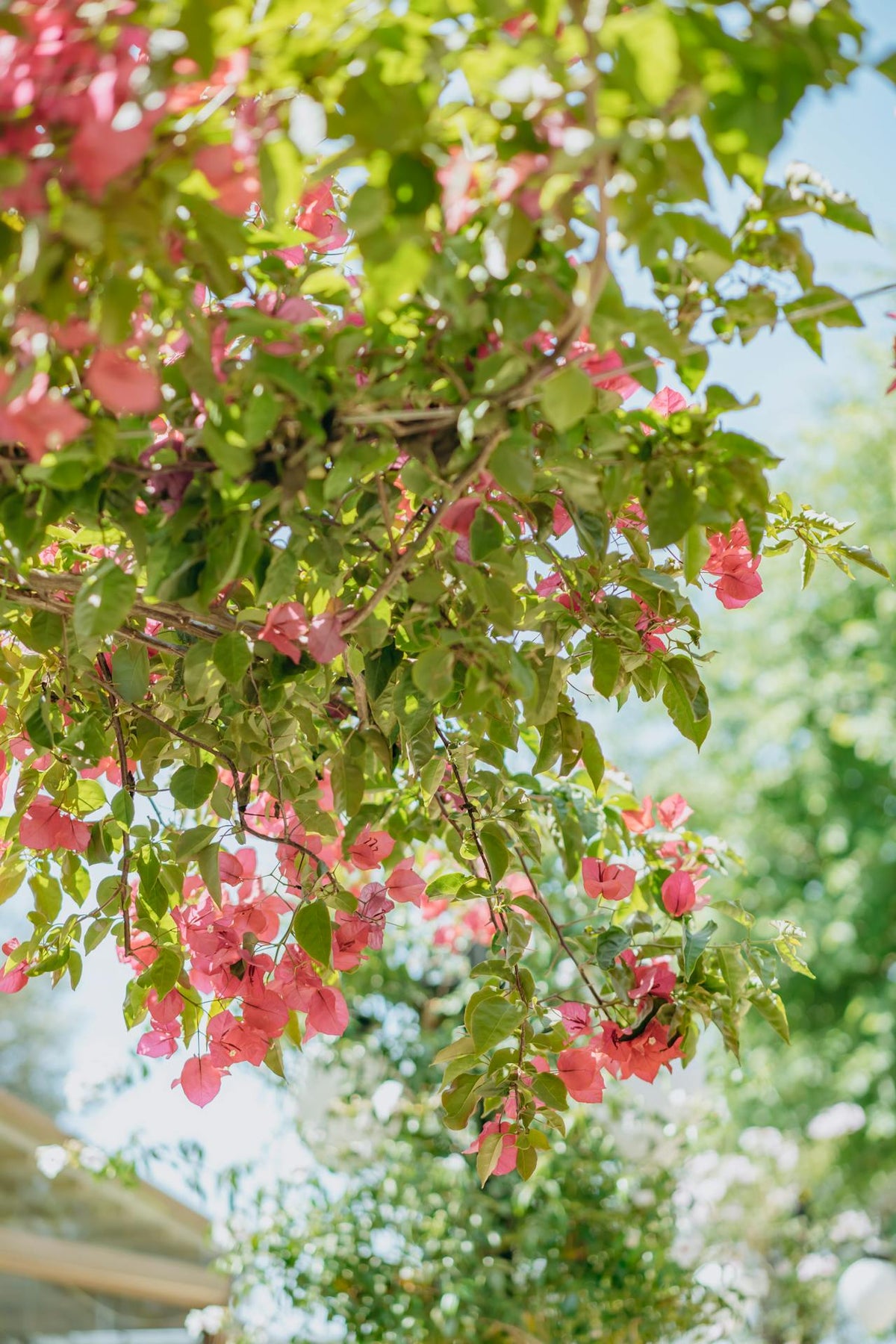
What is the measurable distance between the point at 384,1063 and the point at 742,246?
7.95ft

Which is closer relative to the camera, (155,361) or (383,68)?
(383,68)

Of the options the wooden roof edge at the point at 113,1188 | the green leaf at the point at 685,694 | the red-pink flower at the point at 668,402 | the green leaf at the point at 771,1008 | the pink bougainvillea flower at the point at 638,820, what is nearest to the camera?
the red-pink flower at the point at 668,402

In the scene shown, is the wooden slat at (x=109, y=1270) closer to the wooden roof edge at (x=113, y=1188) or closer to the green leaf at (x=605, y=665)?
the wooden roof edge at (x=113, y=1188)

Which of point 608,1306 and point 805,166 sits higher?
point 805,166

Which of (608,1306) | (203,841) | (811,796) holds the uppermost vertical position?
(811,796)

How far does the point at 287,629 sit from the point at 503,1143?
0.48m

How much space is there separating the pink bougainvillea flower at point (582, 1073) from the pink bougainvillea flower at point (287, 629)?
45cm

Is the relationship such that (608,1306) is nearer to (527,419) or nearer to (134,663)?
(134,663)

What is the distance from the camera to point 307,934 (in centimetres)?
93

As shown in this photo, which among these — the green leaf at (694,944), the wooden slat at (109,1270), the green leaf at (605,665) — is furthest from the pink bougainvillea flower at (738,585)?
the wooden slat at (109,1270)

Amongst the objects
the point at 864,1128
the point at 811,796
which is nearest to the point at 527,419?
the point at 811,796

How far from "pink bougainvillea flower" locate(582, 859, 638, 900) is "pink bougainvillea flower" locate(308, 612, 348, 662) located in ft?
1.42

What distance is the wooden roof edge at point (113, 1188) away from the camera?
3498mm

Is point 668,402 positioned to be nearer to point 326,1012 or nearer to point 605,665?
point 605,665
